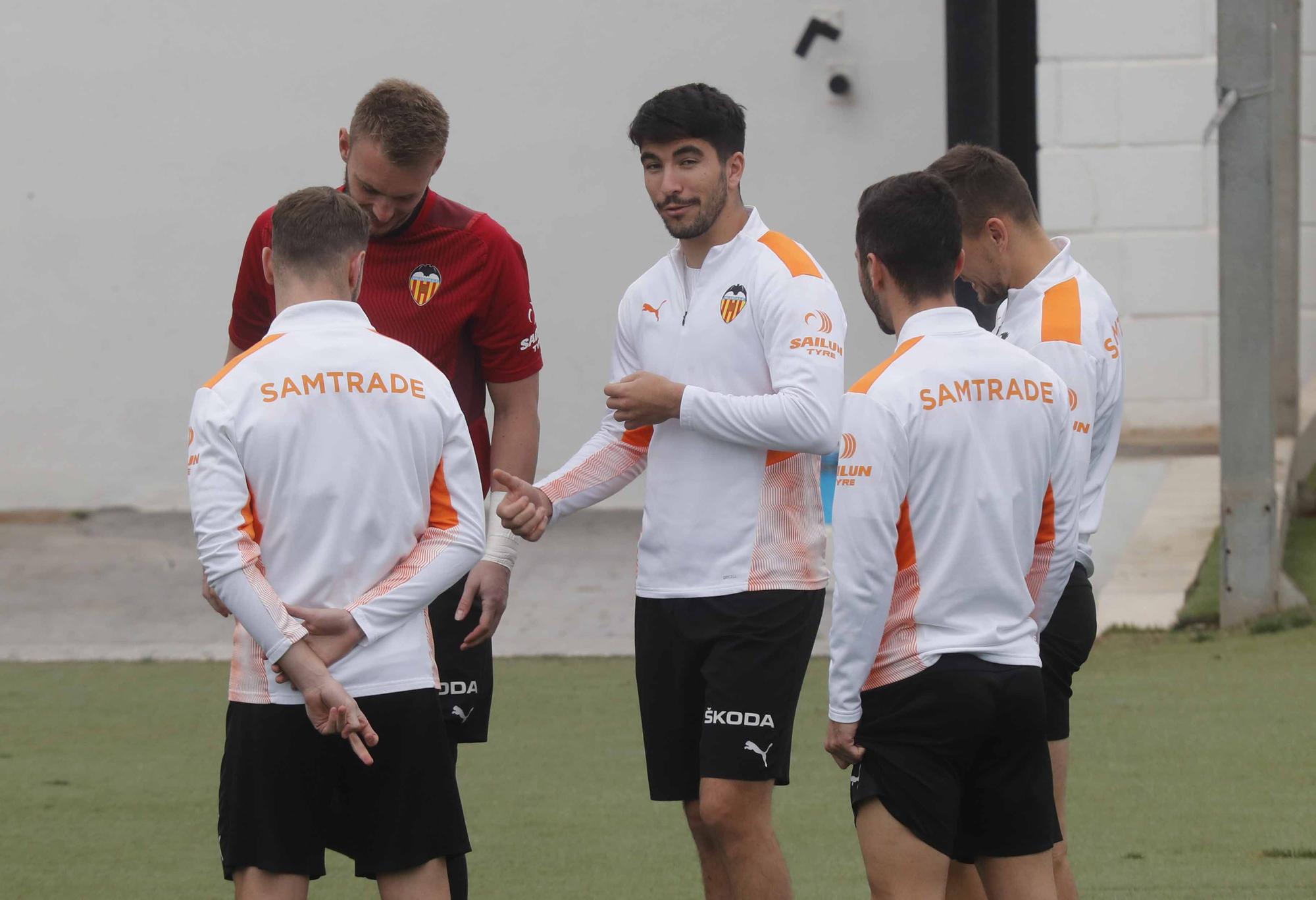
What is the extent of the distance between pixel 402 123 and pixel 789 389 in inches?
39.8

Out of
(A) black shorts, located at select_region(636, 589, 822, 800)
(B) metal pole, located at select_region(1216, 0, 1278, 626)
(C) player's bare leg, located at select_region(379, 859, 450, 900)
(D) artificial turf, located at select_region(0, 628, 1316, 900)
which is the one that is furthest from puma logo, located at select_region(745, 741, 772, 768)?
(B) metal pole, located at select_region(1216, 0, 1278, 626)

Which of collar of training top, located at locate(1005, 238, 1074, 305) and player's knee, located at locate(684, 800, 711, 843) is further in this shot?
player's knee, located at locate(684, 800, 711, 843)

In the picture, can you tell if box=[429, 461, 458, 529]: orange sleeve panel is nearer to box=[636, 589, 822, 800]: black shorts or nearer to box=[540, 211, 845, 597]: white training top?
box=[540, 211, 845, 597]: white training top

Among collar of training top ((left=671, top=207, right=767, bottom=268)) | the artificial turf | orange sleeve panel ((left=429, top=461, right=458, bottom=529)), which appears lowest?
the artificial turf

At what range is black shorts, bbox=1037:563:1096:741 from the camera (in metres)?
3.72

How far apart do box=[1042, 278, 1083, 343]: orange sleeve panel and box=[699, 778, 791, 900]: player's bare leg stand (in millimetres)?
1145

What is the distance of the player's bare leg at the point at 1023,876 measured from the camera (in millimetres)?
3178

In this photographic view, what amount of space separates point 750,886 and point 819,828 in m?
1.62

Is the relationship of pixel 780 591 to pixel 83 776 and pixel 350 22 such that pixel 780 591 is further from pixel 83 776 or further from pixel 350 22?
pixel 350 22

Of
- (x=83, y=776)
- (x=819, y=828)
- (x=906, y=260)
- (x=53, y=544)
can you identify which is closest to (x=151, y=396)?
(x=53, y=544)

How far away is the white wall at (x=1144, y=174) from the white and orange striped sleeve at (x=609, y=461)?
23.6ft

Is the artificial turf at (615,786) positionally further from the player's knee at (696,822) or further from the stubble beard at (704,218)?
the stubble beard at (704,218)

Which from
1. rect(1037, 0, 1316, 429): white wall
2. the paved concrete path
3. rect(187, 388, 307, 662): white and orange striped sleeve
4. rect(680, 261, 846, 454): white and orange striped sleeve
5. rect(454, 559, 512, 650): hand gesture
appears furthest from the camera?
rect(1037, 0, 1316, 429): white wall

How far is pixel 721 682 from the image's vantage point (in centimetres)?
371
